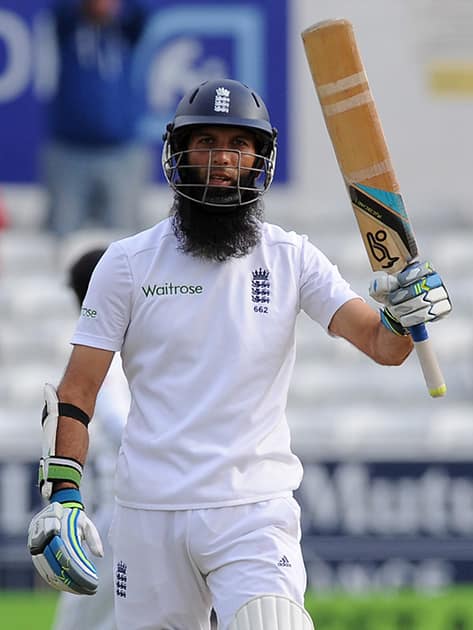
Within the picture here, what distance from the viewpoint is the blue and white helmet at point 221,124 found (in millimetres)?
3795

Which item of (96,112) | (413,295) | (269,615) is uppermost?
(96,112)

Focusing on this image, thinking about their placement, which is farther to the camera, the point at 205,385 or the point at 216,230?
the point at 216,230

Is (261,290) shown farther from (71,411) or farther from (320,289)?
(71,411)

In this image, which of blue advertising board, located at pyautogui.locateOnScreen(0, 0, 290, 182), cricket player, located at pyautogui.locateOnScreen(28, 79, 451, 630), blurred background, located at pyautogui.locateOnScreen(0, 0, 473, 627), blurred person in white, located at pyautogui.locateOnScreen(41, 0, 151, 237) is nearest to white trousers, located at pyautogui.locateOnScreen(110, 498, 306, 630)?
cricket player, located at pyautogui.locateOnScreen(28, 79, 451, 630)

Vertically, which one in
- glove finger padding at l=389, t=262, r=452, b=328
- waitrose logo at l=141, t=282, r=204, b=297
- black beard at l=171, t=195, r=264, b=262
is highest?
black beard at l=171, t=195, r=264, b=262

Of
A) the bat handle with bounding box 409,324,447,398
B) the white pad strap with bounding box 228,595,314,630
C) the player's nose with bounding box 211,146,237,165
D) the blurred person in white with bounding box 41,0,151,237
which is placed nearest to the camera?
the white pad strap with bounding box 228,595,314,630

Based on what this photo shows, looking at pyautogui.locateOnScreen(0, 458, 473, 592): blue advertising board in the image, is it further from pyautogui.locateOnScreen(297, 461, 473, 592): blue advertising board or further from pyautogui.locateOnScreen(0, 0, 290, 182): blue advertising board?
pyautogui.locateOnScreen(0, 0, 290, 182): blue advertising board

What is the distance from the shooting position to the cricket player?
142 inches

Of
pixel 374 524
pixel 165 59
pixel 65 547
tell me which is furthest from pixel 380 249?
pixel 165 59

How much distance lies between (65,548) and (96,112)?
6348 millimetres

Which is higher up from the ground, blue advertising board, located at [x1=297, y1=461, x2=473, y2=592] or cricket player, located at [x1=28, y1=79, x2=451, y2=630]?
cricket player, located at [x1=28, y1=79, x2=451, y2=630]

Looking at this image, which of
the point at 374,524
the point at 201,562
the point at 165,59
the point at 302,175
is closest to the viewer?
the point at 201,562

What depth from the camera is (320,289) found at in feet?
12.4

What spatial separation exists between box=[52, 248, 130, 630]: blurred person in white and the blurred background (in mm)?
3078
